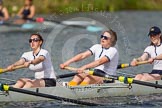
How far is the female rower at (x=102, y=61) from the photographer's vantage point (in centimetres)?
1491

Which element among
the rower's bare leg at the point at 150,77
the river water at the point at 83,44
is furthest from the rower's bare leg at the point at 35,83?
the rower's bare leg at the point at 150,77

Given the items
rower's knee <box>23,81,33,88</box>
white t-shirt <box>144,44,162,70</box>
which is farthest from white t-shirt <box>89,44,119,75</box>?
rower's knee <box>23,81,33,88</box>

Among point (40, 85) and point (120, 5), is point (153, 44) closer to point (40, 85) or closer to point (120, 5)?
point (40, 85)

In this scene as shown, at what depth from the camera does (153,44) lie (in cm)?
1589

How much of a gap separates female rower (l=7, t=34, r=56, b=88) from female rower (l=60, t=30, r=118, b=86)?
0.50 metres

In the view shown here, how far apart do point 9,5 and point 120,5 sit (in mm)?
8631

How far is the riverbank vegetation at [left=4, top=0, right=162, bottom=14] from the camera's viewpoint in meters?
39.7

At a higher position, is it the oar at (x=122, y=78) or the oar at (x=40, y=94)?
the oar at (x=122, y=78)

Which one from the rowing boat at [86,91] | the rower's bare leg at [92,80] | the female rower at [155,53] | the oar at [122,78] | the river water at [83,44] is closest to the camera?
the rowing boat at [86,91]

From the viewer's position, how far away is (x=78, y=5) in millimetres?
40594

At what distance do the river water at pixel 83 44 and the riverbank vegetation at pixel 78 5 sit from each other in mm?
1844

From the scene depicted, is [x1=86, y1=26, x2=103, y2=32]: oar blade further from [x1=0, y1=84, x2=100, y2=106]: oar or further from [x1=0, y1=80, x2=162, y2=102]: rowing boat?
[x1=0, y1=84, x2=100, y2=106]: oar

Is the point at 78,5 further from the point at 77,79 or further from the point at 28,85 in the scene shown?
the point at 28,85

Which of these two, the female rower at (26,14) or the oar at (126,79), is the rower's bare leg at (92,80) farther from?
the female rower at (26,14)
